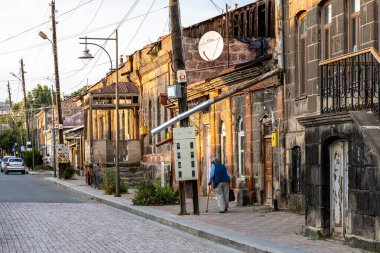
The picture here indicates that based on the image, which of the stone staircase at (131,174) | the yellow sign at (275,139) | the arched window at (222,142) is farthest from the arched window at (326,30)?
the stone staircase at (131,174)

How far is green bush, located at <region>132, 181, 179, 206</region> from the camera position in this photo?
87.5ft

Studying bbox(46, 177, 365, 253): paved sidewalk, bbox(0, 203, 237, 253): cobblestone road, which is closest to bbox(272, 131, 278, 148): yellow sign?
bbox(46, 177, 365, 253): paved sidewalk

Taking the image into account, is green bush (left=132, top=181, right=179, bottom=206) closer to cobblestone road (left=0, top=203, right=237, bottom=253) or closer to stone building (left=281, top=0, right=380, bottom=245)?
cobblestone road (left=0, top=203, right=237, bottom=253)

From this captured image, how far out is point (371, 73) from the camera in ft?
46.1

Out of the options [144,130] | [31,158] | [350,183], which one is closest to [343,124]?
[350,183]

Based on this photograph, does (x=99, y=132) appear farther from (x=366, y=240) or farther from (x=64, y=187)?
(x=366, y=240)

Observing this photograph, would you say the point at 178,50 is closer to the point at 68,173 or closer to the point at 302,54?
the point at 302,54

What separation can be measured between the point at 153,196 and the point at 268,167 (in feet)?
15.5

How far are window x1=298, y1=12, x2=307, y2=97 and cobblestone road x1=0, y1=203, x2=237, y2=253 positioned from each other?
17.7ft

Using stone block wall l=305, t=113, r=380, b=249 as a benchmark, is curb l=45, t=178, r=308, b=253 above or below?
below

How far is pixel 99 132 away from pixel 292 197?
123 ft

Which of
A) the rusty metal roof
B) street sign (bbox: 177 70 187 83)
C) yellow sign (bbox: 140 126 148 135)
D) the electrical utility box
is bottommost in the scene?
the electrical utility box

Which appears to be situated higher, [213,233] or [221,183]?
[221,183]

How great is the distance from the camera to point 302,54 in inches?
845
